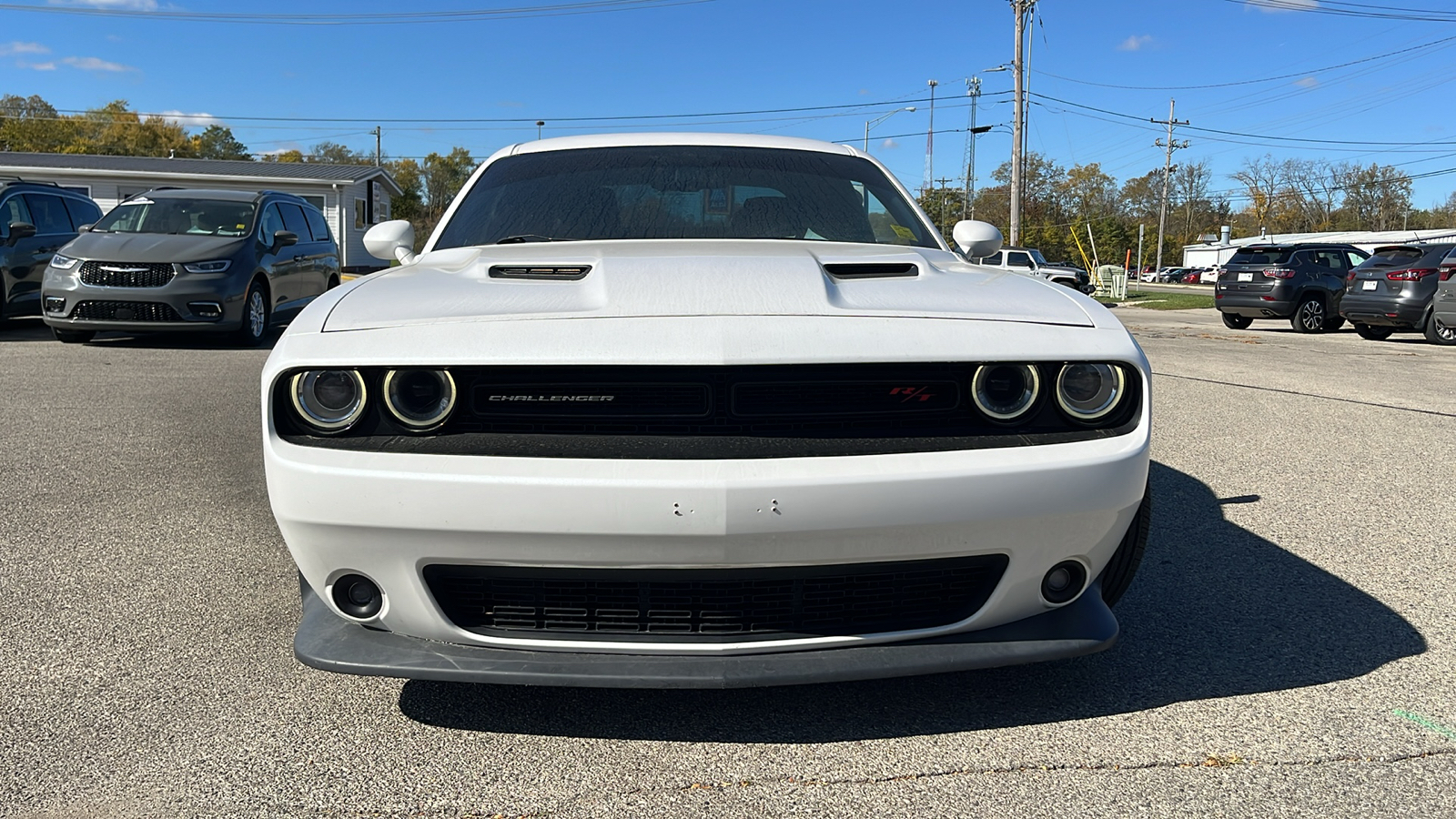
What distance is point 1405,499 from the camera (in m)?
4.84

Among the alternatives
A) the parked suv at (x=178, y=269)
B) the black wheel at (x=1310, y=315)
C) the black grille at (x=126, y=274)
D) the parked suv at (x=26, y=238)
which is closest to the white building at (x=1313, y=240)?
the black wheel at (x=1310, y=315)

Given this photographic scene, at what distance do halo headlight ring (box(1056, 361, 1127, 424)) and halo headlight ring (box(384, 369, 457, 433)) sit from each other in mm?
1304

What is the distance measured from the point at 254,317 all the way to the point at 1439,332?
1559cm

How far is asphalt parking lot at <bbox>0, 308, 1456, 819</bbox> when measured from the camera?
7.11 feet

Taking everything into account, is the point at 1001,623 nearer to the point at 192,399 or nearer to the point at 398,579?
the point at 398,579

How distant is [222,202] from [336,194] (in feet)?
92.6

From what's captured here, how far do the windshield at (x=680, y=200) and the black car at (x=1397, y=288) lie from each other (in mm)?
15059

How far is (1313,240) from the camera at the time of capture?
72250 millimetres

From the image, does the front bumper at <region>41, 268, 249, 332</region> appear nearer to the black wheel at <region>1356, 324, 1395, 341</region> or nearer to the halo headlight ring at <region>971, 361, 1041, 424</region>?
the halo headlight ring at <region>971, 361, 1041, 424</region>

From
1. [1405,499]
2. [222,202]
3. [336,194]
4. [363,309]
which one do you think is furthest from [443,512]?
[336,194]

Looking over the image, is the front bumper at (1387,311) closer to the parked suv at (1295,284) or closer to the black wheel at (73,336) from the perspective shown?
the parked suv at (1295,284)

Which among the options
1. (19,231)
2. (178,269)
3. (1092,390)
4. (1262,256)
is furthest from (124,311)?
(1262,256)

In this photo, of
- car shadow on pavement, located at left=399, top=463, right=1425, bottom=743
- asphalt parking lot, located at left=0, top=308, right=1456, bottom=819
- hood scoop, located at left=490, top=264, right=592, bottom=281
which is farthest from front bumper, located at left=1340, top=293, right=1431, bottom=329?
hood scoop, located at left=490, top=264, right=592, bottom=281

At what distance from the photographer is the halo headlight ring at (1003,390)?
230 centimetres
